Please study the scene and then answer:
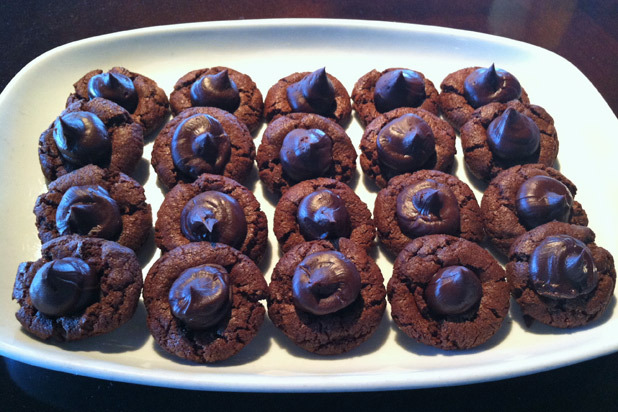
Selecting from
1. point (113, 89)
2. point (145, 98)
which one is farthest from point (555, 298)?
point (113, 89)

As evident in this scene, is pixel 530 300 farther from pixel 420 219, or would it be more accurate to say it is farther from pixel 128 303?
pixel 128 303

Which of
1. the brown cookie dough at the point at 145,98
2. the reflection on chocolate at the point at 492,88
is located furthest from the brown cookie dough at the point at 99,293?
the reflection on chocolate at the point at 492,88

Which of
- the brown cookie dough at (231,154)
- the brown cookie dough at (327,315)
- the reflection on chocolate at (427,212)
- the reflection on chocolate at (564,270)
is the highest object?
the brown cookie dough at (231,154)

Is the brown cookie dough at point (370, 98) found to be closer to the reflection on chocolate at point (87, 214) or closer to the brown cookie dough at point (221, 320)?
the brown cookie dough at point (221, 320)

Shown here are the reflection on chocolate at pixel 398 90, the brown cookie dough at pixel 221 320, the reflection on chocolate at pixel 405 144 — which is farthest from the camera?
the reflection on chocolate at pixel 398 90

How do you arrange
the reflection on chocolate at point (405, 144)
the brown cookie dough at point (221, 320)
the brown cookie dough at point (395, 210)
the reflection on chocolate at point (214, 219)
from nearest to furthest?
the brown cookie dough at point (221, 320)
the reflection on chocolate at point (214, 219)
the brown cookie dough at point (395, 210)
the reflection on chocolate at point (405, 144)

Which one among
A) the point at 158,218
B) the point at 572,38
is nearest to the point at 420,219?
the point at 158,218
